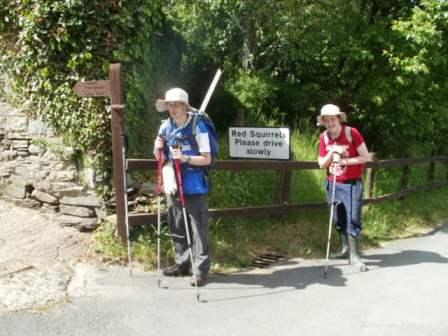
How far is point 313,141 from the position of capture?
978cm

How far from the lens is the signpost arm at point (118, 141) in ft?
17.9

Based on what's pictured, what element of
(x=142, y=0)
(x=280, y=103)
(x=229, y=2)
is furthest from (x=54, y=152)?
(x=280, y=103)

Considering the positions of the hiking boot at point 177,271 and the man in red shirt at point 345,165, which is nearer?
the hiking boot at point 177,271

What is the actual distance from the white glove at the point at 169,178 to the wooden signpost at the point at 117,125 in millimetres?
726

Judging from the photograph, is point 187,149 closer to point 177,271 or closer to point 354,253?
point 177,271

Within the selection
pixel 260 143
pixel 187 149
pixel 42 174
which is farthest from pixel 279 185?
pixel 42 174

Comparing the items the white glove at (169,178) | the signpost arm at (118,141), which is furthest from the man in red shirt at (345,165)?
the signpost arm at (118,141)

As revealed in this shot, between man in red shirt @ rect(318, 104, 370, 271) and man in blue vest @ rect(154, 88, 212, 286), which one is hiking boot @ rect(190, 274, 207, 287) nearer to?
man in blue vest @ rect(154, 88, 212, 286)

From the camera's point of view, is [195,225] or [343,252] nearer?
[195,225]

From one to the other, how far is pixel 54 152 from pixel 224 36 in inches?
226

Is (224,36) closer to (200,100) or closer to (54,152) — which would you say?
(200,100)

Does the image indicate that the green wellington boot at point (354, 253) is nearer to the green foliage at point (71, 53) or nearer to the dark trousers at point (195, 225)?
the dark trousers at point (195, 225)

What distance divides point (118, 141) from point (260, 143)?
211cm

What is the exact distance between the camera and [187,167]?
4980 millimetres
